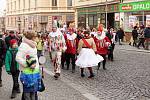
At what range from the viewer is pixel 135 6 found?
108ft

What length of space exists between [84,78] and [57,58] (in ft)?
3.64

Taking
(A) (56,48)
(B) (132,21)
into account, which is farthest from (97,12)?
(A) (56,48)

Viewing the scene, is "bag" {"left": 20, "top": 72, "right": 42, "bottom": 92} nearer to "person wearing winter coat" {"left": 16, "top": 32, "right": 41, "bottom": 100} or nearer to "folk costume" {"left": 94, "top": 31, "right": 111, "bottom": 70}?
"person wearing winter coat" {"left": 16, "top": 32, "right": 41, "bottom": 100}

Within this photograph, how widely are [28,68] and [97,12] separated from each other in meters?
34.0

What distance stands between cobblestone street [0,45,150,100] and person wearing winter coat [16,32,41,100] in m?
1.76

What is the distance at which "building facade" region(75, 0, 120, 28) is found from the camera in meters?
36.8

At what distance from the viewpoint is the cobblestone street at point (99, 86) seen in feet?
29.7

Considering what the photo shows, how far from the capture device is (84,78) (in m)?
12.1

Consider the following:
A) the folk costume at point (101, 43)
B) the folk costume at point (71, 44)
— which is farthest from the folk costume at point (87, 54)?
the folk costume at point (101, 43)

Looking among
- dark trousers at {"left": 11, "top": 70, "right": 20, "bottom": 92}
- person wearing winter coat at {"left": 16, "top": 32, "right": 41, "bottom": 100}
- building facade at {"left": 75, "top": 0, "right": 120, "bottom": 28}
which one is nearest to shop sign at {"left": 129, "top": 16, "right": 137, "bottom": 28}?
building facade at {"left": 75, "top": 0, "right": 120, "bottom": 28}

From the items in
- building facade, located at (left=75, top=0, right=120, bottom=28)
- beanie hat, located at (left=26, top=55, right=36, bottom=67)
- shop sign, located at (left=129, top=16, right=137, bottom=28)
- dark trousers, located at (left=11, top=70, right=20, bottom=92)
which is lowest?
dark trousers, located at (left=11, top=70, right=20, bottom=92)

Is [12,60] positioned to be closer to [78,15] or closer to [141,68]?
[141,68]

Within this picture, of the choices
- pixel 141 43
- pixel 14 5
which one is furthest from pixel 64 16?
pixel 141 43

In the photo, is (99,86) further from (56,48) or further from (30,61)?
(30,61)
